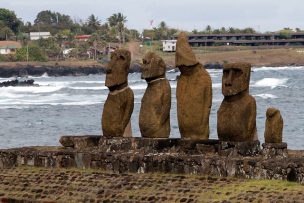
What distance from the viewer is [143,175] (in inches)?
794

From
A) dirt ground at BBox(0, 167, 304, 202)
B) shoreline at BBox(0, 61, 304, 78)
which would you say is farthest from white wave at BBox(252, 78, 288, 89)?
dirt ground at BBox(0, 167, 304, 202)

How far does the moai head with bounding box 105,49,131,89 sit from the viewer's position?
22875mm

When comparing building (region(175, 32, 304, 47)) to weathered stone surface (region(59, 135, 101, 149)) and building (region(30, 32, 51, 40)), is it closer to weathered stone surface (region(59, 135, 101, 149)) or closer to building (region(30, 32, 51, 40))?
building (region(30, 32, 51, 40))

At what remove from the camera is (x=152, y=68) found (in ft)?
73.2

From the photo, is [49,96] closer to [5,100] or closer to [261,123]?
[5,100]

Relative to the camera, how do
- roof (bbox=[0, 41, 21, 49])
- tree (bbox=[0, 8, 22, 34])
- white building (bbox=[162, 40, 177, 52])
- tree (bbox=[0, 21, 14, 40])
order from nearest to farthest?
1. white building (bbox=[162, 40, 177, 52])
2. roof (bbox=[0, 41, 21, 49])
3. tree (bbox=[0, 21, 14, 40])
4. tree (bbox=[0, 8, 22, 34])

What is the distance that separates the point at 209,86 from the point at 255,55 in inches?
5468

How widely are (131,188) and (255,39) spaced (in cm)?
15011

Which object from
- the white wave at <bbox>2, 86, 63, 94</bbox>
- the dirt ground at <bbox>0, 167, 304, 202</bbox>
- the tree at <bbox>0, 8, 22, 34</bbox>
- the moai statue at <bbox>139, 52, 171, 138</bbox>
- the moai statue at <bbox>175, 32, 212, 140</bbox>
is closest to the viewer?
the dirt ground at <bbox>0, 167, 304, 202</bbox>

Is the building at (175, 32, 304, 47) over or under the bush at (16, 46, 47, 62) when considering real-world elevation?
over

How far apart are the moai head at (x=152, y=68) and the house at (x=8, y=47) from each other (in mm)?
133348

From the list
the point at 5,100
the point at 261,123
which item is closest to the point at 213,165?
the point at 261,123

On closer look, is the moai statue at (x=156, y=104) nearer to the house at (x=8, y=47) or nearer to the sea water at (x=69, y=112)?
the sea water at (x=69, y=112)

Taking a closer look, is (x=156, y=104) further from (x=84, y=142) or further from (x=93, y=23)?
(x=93, y=23)
